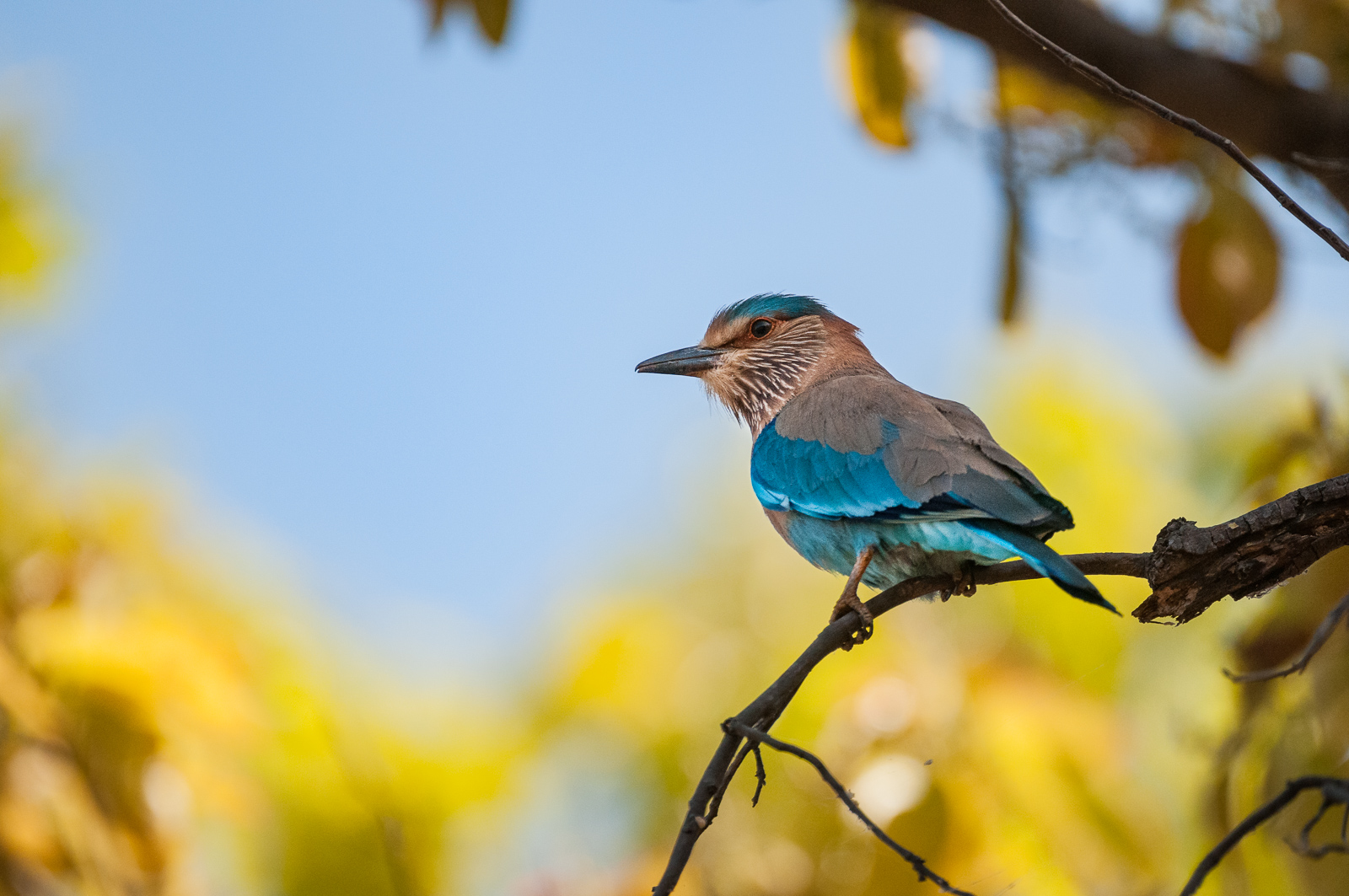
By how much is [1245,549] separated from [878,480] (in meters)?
1.31

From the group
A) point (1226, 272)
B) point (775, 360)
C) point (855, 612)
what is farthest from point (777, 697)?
point (1226, 272)

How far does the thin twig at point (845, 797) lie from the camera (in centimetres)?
243

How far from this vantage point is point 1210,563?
9.66 ft

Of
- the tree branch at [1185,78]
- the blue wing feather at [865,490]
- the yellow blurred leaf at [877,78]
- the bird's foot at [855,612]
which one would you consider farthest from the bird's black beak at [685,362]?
the bird's foot at [855,612]

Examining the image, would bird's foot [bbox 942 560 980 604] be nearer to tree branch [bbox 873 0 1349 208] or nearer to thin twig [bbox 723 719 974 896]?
thin twig [bbox 723 719 974 896]

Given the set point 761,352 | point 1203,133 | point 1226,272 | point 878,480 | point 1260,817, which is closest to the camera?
point 1260,817

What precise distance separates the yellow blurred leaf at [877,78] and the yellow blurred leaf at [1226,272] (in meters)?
1.45

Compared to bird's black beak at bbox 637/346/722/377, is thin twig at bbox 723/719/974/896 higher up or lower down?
lower down

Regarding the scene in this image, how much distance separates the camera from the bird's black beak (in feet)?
19.5

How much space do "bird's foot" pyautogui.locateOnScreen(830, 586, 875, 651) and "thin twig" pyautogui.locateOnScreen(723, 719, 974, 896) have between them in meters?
0.89

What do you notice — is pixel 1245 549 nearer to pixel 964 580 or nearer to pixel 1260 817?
pixel 1260 817

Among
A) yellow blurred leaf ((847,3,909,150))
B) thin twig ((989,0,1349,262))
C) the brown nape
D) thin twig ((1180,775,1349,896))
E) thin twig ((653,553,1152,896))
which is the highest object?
yellow blurred leaf ((847,3,909,150))

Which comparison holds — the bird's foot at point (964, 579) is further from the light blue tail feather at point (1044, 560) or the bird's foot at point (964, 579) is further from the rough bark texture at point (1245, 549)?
the rough bark texture at point (1245, 549)

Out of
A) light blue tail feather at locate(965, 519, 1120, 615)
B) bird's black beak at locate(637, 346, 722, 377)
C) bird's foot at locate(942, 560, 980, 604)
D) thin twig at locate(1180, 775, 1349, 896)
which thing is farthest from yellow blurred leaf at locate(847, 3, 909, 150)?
thin twig at locate(1180, 775, 1349, 896)
